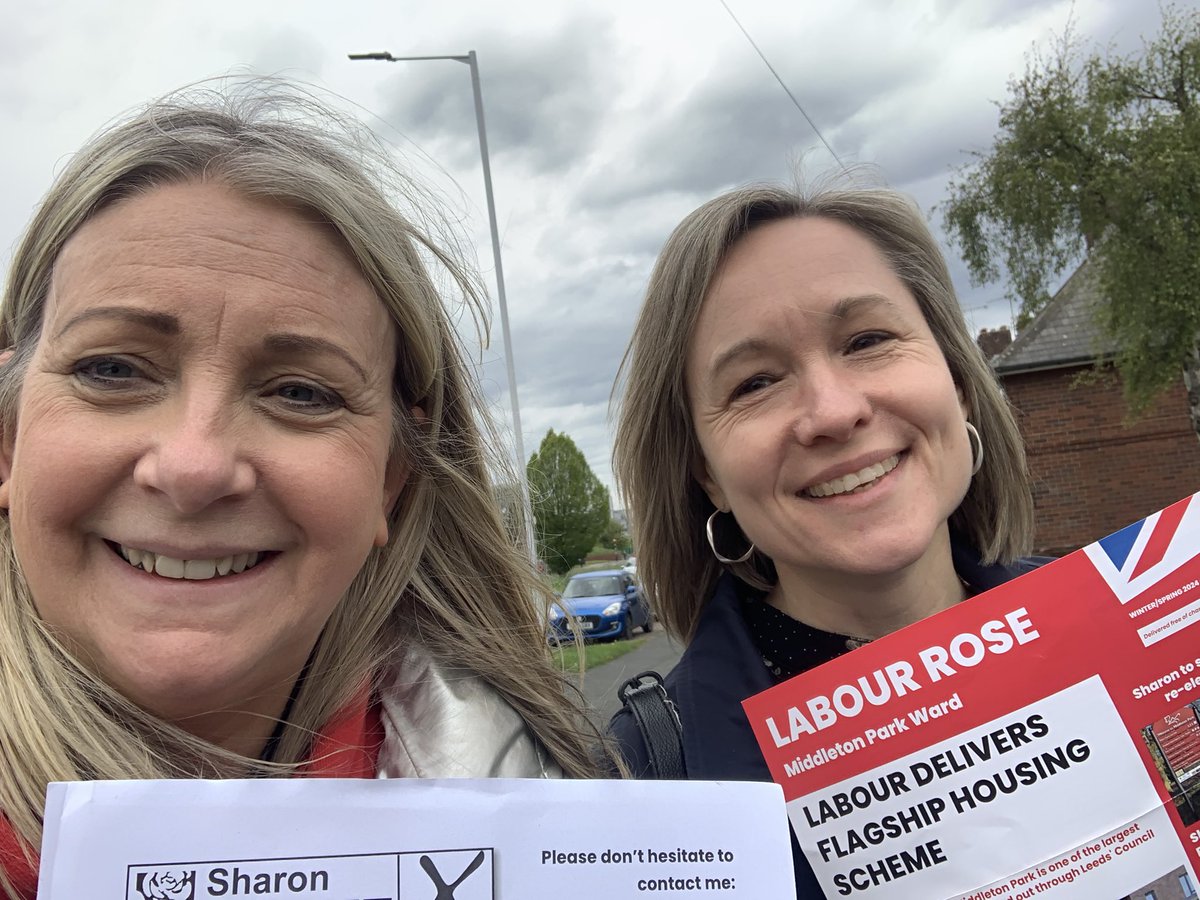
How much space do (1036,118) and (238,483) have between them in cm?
1545

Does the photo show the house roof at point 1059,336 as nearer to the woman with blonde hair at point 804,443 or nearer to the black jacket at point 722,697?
the woman with blonde hair at point 804,443

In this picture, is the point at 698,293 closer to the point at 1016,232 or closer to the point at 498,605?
the point at 498,605

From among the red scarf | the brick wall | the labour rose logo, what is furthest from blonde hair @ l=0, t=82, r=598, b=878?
the brick wall

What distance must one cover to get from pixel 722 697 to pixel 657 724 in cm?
14

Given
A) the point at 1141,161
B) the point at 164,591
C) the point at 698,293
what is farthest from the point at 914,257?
the point at 1141,161

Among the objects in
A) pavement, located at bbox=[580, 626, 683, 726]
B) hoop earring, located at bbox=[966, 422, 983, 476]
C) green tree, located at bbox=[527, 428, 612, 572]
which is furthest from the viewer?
green tree, located at bbox=[527, 428, 612, 572]

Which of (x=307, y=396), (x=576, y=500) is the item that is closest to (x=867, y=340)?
(x=307, y=396)

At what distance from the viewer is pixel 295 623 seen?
4.25 ft

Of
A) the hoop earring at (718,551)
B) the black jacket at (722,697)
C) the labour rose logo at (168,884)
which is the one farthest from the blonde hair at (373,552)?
the hoop earring at (718,551)

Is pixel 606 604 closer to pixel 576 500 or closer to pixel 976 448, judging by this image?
pixel 576 500

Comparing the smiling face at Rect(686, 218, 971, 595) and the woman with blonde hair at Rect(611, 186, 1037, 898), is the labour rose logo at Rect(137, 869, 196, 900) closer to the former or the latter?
the woman with blonde hair at Rect(611, 186, 1037, 898)

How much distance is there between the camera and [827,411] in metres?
1.61

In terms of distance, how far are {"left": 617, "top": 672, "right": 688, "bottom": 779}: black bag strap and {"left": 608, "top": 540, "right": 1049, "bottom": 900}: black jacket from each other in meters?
0.02

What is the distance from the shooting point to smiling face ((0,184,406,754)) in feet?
3.88
